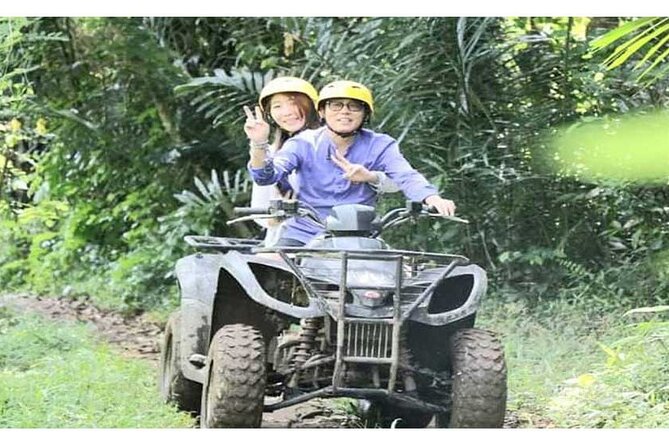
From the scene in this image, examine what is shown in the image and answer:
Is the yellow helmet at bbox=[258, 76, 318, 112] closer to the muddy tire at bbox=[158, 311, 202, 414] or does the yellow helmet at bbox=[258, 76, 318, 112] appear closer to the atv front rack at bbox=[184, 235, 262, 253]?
the atv front rack at bbox=[184, 235, 262, 253]

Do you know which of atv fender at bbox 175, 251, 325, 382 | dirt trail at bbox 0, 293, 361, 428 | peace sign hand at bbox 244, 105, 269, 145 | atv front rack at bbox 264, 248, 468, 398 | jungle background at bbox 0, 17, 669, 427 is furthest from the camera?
dirt trail at bbox 0, 293, 361, 428

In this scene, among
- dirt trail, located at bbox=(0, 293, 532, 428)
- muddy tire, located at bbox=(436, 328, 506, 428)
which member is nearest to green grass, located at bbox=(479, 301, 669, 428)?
muddy tire, located at bbox=(436, 328, 506, 428)

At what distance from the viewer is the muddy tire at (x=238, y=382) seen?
8.38 feet

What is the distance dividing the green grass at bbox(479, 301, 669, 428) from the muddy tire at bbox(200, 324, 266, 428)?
2.62ft

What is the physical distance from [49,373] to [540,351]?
1.47 meters

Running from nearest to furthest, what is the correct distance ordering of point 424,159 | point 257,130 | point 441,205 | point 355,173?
point 257,130, point 441,205, point 355,173, point 424,159

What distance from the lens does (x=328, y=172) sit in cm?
303

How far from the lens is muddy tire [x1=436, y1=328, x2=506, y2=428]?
2.60 m

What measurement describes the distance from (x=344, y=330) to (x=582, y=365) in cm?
111

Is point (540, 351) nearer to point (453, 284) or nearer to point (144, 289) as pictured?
point (453, 284)

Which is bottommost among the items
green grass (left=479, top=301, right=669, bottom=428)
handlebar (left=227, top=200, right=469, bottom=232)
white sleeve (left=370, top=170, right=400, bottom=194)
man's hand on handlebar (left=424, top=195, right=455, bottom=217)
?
green grass (left=479, top=301, right=669, bottom=428)

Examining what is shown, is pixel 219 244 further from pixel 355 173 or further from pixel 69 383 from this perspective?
pixel 69 383

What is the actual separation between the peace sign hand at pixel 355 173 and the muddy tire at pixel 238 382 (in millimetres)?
573

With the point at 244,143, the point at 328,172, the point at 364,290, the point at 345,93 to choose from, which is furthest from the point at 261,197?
the point at 244,143
